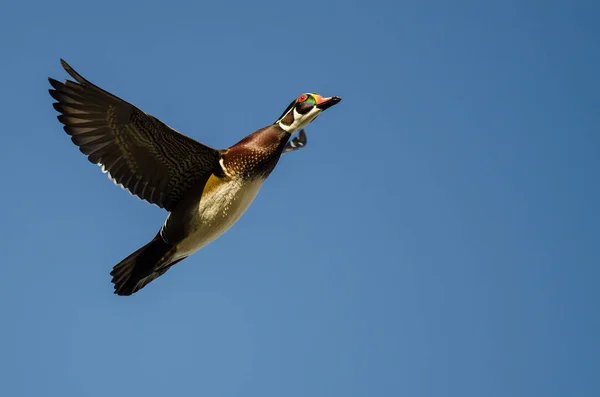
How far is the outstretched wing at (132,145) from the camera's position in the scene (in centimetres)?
931

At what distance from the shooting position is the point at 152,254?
9.88m

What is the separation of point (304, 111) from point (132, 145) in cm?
182

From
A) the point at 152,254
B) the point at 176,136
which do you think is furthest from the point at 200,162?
the point at 152,254

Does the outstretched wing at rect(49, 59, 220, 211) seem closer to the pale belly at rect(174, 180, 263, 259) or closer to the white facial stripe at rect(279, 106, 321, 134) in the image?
the pale belly at rect(174, 180, 263, 259)

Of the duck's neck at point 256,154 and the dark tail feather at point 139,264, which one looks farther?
the dark tail feather at point 139,264

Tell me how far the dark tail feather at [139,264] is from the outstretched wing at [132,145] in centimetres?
44

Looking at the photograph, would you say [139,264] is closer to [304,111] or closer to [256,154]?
[256,154]

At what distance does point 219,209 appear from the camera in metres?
9.53

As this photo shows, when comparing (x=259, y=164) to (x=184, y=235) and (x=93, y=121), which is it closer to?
(x=184, y=235)

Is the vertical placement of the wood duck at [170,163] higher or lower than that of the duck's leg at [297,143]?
lower

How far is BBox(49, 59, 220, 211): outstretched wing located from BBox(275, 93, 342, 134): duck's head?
85cm

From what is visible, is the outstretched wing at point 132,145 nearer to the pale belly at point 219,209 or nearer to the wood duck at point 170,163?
the wood duck at point 170,163

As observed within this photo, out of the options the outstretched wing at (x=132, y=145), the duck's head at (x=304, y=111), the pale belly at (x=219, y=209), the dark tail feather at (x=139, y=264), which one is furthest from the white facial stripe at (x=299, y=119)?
the dark tail feather at (x=139, y=264)

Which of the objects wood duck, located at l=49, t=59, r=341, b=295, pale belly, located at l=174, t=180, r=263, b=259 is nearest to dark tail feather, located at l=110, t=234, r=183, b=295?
wood duck, located at l=49, t=59, r=341, b=295
